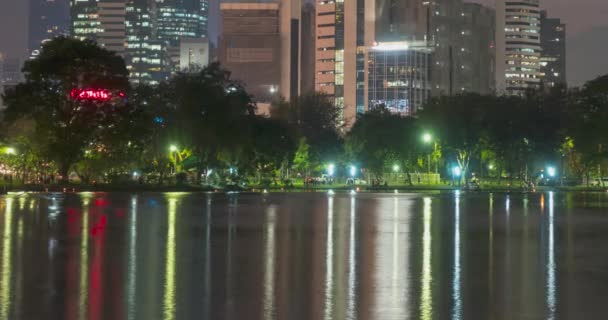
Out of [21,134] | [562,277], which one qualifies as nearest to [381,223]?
[562,277]

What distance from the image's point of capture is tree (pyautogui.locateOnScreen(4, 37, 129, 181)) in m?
78.8

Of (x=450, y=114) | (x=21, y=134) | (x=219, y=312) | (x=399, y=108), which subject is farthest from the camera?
(x=399, y=108)

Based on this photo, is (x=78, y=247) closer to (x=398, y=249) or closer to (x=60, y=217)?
(x=398, y=249)

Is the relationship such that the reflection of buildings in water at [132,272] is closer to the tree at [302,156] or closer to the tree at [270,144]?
the tree at [270,144]

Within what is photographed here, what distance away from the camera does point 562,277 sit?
65.7ft

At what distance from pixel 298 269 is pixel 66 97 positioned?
6397 cm

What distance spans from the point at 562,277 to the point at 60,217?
24.2 metres

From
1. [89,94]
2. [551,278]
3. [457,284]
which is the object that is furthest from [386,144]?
[457,284]

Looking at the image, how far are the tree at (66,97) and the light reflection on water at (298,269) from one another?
144 feet

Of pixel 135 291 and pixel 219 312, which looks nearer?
pixel 219 312

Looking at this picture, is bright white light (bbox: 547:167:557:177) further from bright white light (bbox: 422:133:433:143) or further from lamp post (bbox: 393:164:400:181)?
bright white light (bbox: 422:133:433:143)

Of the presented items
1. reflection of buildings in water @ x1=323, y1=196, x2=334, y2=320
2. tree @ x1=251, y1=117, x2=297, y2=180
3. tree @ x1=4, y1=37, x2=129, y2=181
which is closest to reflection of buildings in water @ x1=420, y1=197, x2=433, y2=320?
reflection of buildings in water @ x1=323, y1=196, x2=334, y2=320

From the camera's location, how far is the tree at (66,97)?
7875 centimetres

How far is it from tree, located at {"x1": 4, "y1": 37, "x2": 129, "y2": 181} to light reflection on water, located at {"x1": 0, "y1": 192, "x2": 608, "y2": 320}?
1726 inches
